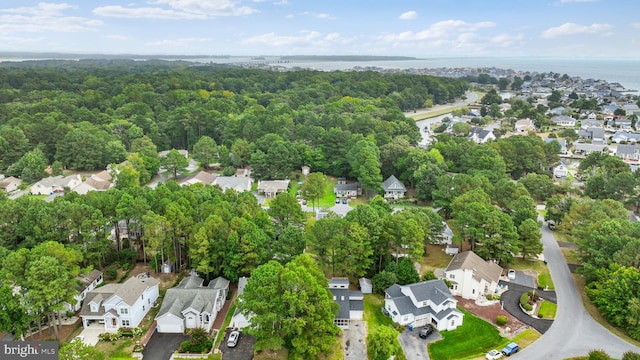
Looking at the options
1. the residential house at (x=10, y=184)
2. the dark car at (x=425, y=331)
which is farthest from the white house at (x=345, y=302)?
the residential house at (x=10, y=184)

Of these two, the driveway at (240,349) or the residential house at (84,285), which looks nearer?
the driveway at (240,349)

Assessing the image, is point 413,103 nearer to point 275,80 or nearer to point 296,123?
point 275,80

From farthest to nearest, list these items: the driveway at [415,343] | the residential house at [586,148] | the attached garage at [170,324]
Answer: the residential house at [586,148] → the attached garage at [170,324] → the driveway at [415,343]

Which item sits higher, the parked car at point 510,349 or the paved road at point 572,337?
the parked car at point 510,349

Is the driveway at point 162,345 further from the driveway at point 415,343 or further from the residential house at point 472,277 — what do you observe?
the residential house at point 472,277

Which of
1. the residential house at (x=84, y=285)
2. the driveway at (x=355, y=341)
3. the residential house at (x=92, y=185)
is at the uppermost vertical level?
the residential house at (x=92, y=185)

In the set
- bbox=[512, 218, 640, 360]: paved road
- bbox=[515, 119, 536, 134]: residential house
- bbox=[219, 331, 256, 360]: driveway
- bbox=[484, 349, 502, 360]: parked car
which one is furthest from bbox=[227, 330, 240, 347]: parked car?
bbox=[515, 119, 536, 134]: residential house

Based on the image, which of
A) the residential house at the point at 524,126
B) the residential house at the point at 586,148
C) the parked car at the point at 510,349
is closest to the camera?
the parked car at the point at 510,349
